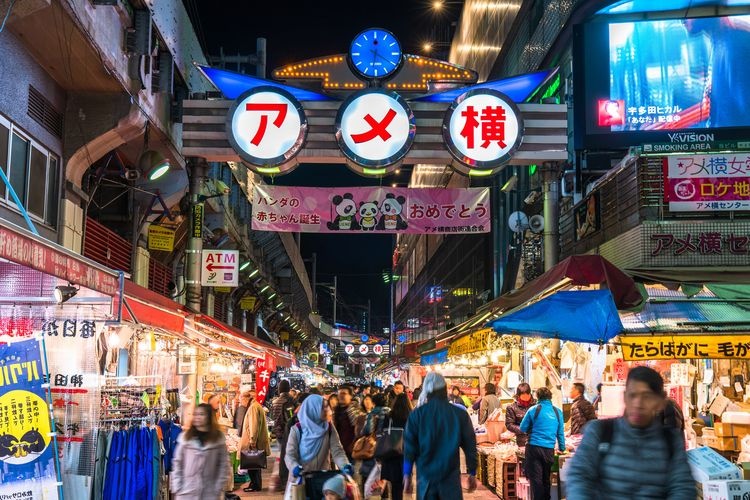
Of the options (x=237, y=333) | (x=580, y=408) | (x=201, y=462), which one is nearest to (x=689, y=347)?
(x=580, y=408)

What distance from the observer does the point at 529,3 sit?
23.3 metres

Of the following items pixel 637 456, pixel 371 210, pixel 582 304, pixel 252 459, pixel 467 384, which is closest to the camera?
pixel 637 456

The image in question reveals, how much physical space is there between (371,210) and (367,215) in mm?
122

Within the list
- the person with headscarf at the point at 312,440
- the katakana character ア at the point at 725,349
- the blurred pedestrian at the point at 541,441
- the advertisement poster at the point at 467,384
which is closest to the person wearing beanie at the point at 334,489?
the person with headscarf at the point at 312,440

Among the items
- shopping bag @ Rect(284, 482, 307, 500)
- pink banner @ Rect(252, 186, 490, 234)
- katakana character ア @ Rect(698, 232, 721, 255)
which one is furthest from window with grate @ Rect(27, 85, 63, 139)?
katakana character ア @ Rect(698, 232, 721, 255)

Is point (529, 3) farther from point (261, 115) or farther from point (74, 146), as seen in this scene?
point (74, 146)

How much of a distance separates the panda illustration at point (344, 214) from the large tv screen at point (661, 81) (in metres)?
5.18

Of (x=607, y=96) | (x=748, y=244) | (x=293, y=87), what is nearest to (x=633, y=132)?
(x=607, y=96)

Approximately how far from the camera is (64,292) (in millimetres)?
8719

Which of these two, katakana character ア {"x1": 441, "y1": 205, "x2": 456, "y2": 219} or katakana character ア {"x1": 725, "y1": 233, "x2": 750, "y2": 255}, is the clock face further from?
katakana character ア {"x1": 725, "y1": 233, "x2": 750, "y2": 255}

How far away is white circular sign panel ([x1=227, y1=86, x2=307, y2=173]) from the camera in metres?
14.6

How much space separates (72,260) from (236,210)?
2306cm

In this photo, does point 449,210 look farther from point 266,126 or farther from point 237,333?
point 237,333

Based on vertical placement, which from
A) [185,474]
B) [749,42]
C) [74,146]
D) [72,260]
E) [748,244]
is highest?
[749,42]
